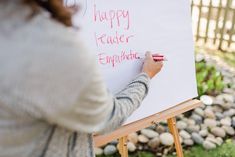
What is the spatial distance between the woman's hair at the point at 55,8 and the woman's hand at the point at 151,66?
27.8 inches

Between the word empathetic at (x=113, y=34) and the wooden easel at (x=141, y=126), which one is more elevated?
the word empathetic at (x=113, y=34)

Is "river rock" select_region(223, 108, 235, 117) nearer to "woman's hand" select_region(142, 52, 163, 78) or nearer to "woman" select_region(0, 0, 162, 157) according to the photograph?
"woman's hand" select_region(142, 52, 163, 78)

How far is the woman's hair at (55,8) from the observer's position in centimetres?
72

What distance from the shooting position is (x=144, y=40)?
162 centimetres

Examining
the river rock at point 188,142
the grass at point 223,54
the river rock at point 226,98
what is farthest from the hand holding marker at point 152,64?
the grass at point 223,54

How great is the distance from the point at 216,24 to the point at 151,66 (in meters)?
3.67

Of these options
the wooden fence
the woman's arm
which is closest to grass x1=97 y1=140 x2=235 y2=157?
the woman's arm

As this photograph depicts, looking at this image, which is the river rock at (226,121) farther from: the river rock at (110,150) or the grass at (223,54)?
the grass at (223,54)

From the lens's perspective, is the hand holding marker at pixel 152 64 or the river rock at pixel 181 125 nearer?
the hand holding marker at pixel 152 64

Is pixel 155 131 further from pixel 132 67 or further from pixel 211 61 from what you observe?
pixel 211 61

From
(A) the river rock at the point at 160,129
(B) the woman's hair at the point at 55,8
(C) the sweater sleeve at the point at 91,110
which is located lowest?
(A) the river rock at the point at 160,129

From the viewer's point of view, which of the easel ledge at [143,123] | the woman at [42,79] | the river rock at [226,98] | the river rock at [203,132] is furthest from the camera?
the river rock at [226,98]

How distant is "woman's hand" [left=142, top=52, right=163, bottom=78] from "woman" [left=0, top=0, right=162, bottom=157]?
0.62 m

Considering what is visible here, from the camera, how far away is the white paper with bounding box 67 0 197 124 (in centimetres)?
147
